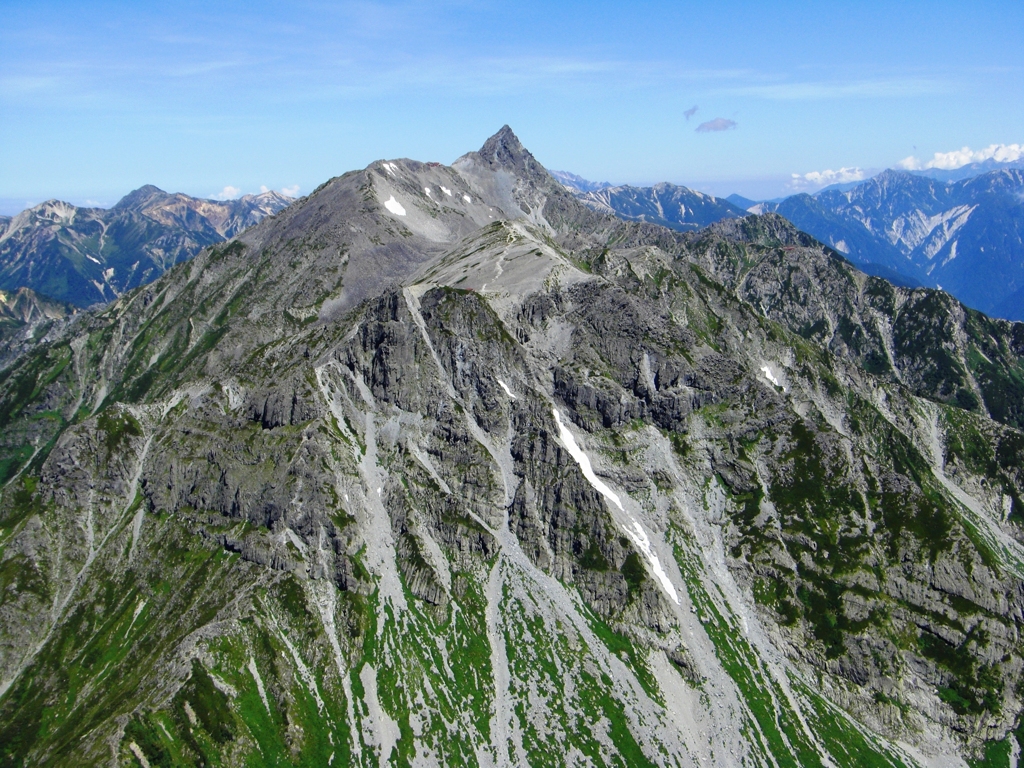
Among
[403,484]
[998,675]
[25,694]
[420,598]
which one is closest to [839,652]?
[998,675]

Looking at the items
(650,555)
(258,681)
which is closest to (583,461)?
(650,555)

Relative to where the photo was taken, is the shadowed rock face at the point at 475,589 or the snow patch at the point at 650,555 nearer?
the shadowed rock face at the point at 475,589

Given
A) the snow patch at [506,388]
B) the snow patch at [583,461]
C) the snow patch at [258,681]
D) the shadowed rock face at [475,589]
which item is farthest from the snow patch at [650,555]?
the snow patch at [258,681]

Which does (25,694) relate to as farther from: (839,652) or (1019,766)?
(1019,766)

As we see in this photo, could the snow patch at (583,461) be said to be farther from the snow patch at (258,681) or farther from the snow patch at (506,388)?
the snow patch at (258,681)

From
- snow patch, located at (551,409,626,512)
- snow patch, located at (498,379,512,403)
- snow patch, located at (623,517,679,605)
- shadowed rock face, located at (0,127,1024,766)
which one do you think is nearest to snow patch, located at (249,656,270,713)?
shadowed rock face, located at (0,127,1024,766)

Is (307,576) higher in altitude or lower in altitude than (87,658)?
higher
